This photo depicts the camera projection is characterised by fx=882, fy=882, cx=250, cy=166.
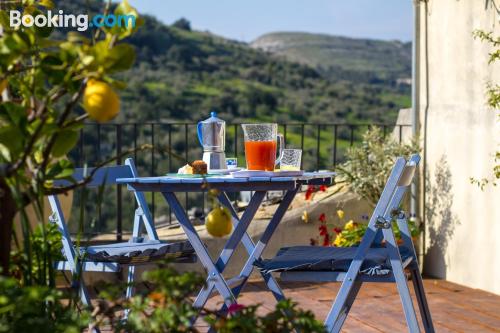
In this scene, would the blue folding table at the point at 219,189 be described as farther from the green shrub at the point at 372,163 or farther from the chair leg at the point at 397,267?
the green shrub at the point at 372,163

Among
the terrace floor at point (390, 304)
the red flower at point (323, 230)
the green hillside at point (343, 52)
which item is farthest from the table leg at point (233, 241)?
the green hillside at point (343, 52)

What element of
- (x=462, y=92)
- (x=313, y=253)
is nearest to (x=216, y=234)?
(x=313, y=253)

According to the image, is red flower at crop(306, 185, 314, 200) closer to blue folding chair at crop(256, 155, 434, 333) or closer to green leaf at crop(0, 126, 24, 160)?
blue folding chair at crop(256, 155, 434, 333)

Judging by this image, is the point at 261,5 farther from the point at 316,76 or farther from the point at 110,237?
the point at 110,237

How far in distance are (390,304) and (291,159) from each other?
154cm

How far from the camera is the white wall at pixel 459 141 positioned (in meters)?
5.12

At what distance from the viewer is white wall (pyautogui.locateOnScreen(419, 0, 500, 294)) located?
5125mm

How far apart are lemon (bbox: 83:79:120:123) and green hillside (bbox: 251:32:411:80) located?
32.5 meters

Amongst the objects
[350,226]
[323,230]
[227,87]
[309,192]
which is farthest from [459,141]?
[227,87]

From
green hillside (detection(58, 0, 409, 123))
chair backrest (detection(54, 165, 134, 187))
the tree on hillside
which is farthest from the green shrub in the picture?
the tree on hillside

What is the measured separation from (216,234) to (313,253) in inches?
67.7

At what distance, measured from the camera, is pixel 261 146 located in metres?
3.45

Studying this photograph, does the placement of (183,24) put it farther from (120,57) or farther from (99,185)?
(120,57)

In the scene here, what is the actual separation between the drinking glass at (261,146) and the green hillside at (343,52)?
100 feet
